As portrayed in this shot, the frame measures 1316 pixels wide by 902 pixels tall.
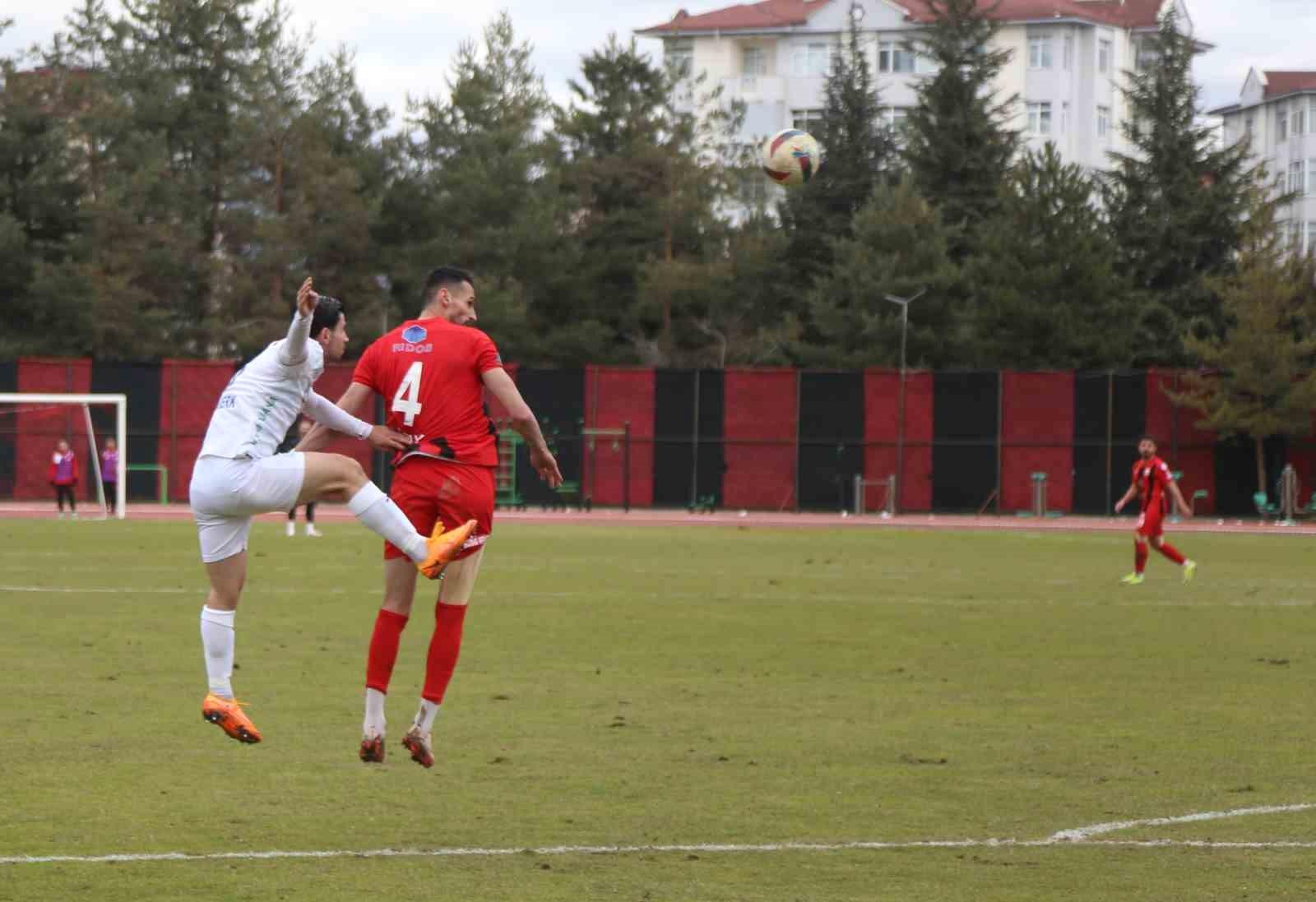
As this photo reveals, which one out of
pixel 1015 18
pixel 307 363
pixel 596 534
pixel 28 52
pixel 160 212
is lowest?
pixel 596 534

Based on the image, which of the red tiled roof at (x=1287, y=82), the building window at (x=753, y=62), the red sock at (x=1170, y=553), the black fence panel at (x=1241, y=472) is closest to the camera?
the red sock at (x=1170, y=553)

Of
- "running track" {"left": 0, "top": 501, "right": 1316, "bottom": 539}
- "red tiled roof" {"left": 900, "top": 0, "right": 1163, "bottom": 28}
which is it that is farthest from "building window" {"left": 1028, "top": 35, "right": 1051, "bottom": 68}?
"running track" {"left": 0, "top": 501, "right": 1316, "bottom": 539}

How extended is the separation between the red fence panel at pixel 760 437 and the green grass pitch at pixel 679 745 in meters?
28.6

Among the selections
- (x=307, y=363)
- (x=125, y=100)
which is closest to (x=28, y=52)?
(x=125, y=100)

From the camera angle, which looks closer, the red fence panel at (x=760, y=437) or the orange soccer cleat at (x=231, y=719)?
the orange soccer cleat at (x=231, y=719)

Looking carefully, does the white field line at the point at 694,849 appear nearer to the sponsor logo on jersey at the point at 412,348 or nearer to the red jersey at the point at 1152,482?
the sponsor logo on jersey at the point at 412,348

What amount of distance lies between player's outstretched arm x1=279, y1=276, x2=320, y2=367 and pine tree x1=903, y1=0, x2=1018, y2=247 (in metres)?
63.1

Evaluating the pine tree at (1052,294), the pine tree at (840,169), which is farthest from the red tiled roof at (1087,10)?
the pine tree at (1052,294)

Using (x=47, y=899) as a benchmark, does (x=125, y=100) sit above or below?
above

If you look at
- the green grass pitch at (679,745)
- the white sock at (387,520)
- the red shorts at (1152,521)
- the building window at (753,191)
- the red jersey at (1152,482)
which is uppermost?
the building window at (753,191)

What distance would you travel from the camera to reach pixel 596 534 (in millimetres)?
41750

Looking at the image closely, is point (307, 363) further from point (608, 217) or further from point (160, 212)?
point (608, 217)

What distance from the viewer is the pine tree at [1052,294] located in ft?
205

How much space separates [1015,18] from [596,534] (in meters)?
70.6
